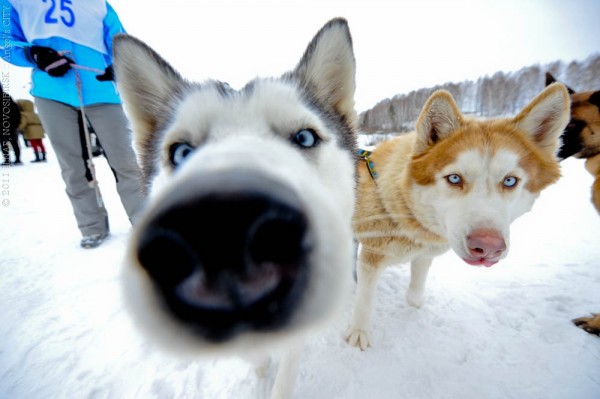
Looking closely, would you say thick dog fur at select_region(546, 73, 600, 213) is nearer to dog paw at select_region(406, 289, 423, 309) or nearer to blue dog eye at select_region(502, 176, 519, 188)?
blue dog eye at select_region(502, 176, 519, 188)

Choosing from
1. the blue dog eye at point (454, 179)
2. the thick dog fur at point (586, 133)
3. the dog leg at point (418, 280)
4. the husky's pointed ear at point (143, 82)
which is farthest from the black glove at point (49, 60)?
the thick dog fur at point (586, 133)

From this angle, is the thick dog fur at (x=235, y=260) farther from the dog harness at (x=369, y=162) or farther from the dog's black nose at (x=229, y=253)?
the dog harness at (x=369, y=162)

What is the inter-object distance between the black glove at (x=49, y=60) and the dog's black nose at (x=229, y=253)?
3487 millimetres

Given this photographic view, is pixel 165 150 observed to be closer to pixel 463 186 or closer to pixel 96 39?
pixel 463 186

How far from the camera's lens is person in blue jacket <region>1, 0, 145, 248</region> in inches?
98.4

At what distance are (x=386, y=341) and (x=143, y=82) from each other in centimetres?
271

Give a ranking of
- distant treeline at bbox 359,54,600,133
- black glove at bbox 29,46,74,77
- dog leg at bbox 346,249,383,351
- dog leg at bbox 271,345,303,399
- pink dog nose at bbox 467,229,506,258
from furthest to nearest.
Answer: distant treeline at bbox 359,54,600,133
black glove at bbox 29,46,74,77
dog leg at bbox 346,249,383,351
dog leg at bbox 271,345,303,399
pink dog nose at bbox 467,229,506,258

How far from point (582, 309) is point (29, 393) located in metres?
4.42

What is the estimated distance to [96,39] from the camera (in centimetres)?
281

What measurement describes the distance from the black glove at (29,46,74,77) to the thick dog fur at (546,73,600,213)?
5.24 meters

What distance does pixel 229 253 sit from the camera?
1.42 feet

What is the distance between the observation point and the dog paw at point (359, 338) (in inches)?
73.5

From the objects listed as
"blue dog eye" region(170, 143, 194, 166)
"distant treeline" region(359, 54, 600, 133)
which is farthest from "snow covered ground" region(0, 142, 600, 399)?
"distant treeline" region(359, 54, 600, 133)

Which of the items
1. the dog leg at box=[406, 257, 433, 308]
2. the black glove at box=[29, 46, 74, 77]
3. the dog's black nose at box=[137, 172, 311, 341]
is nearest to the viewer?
the dog's black nose at box=[137, 172, 311, 341]
